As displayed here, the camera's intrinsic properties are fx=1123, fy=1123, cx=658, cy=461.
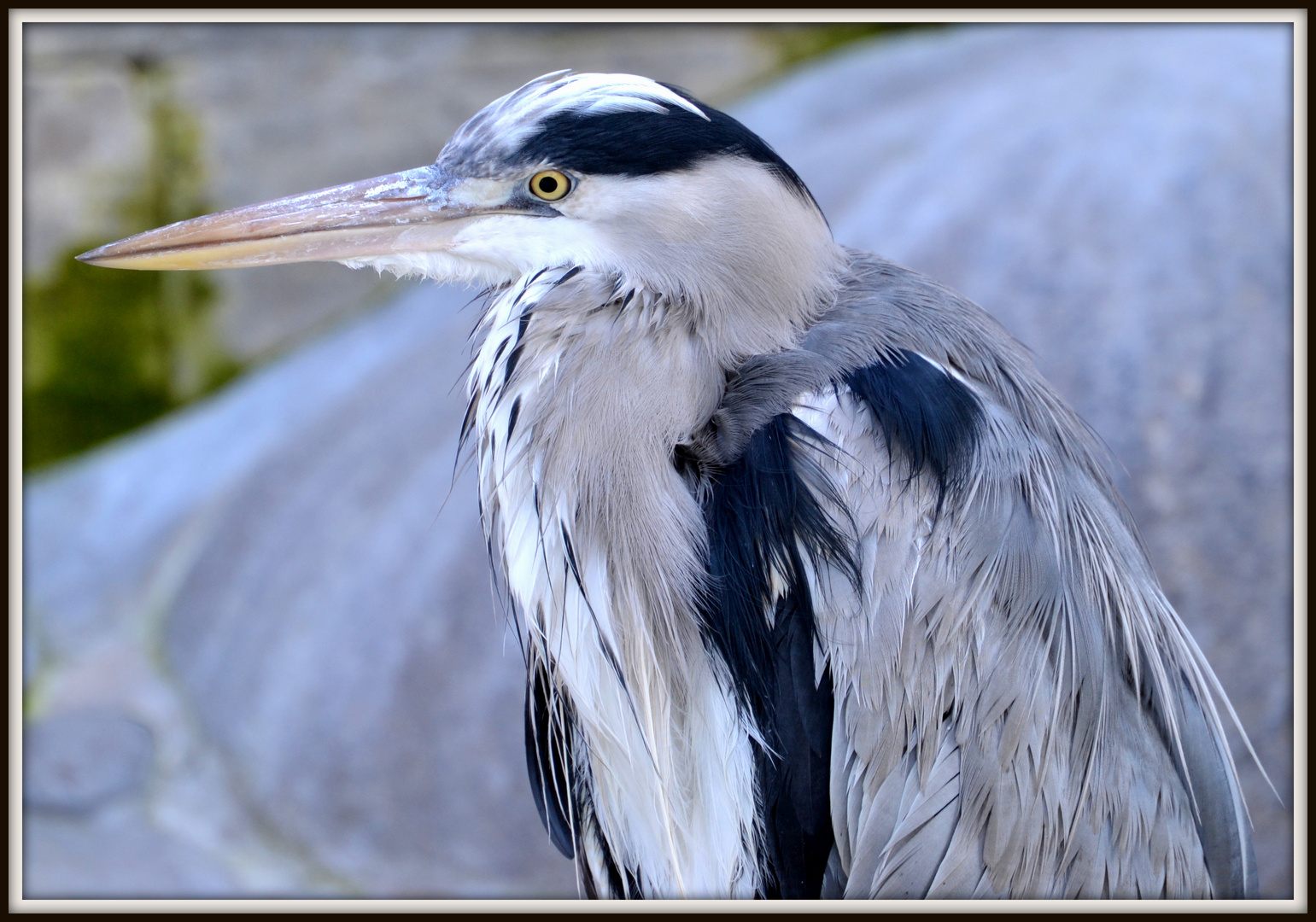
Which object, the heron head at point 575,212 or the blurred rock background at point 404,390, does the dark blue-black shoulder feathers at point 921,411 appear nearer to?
the heron head at point 575,212

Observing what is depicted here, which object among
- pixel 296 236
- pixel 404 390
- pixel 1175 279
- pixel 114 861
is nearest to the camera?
pixel 296 236

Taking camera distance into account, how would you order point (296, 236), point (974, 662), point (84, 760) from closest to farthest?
point (974, 662)
point (296, 236)
point (84, 760)

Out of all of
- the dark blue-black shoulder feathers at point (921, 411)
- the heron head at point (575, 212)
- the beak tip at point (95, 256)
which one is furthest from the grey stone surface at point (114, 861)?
the dark blue-black shoulder feathers at point (921, 411)

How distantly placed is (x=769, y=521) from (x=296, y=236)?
596 millimetres

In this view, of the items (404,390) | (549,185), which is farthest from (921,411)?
(404,390)

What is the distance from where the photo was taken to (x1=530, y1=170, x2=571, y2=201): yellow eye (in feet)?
3.78

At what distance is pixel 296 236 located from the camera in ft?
3.99

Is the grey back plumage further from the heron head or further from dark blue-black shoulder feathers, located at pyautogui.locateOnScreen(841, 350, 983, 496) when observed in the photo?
the heron head

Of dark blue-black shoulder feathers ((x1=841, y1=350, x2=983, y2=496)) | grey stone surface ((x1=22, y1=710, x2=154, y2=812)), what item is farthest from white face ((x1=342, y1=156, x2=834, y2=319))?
grey stone surface ((x1=22, y1=710, x2=154, y2=812))

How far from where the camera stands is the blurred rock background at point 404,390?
2291 mm

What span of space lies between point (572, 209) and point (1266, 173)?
6.09 feet

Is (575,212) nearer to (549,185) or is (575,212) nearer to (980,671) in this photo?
(549,185)

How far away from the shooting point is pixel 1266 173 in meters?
2.36

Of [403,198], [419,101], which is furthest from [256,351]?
[403,198]
